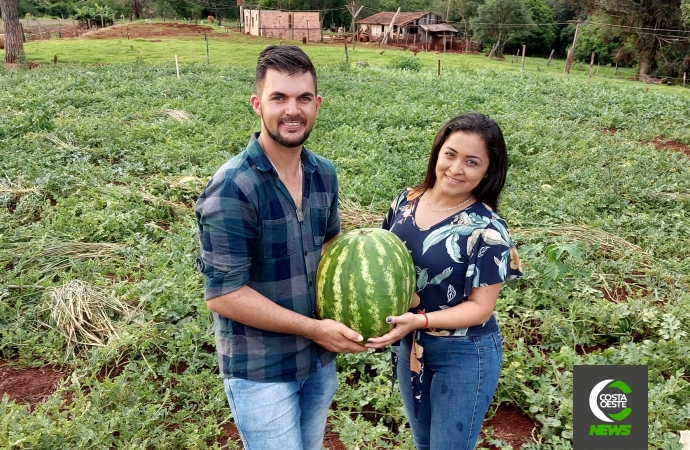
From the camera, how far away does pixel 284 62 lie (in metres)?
2.08

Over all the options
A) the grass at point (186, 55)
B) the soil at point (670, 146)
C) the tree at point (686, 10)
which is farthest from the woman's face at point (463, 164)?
the tree at point (686, 10)

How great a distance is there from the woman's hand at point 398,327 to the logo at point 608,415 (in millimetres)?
1544

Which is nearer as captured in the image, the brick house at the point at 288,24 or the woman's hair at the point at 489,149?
the woman's hair at the point at 489,149

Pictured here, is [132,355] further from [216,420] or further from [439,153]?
[439,153]

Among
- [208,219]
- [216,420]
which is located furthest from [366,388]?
[208,219]

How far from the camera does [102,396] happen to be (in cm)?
349

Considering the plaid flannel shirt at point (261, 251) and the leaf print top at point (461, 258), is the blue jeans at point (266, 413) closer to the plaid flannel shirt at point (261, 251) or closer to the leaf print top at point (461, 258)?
the plaid flannel shirt at point (261, 251)

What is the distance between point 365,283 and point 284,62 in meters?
1.00

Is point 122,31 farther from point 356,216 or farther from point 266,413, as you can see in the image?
point 266,413

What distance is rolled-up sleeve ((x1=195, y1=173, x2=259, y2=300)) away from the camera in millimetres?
1958

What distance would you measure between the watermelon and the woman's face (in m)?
0.42

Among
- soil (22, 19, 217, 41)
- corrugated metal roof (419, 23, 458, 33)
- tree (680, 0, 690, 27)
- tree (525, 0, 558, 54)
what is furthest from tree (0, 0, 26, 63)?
tree (525, 0, 558, 54)

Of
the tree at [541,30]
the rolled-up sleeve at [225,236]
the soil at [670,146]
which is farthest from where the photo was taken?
the tree at [541,30]

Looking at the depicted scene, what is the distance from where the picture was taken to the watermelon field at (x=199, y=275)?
3.45m
